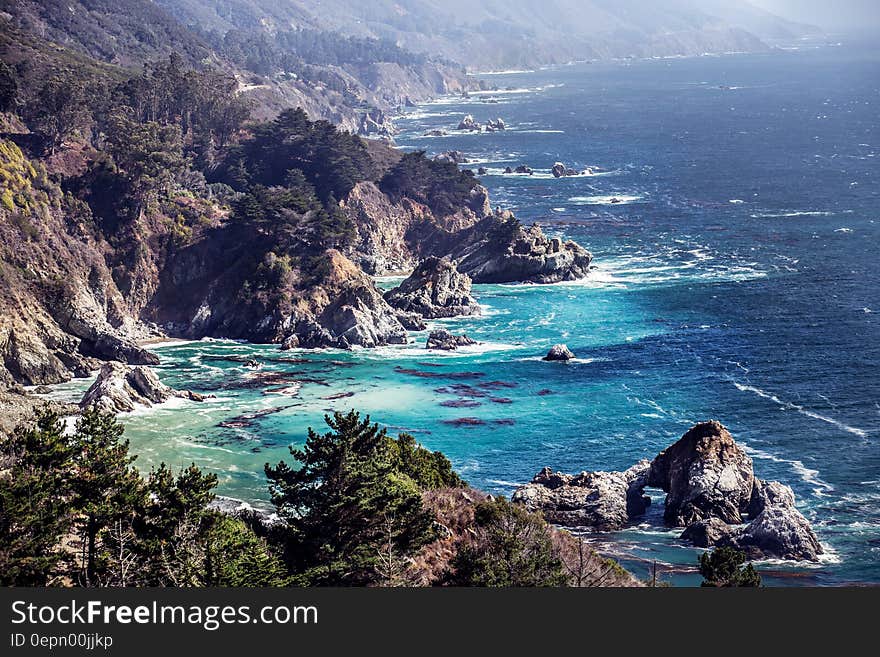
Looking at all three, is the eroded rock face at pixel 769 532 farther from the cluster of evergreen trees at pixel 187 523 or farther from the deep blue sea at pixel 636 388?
the cluster of evergreen trees at pixel 187 523

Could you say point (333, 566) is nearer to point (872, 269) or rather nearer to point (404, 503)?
point (404, 503)

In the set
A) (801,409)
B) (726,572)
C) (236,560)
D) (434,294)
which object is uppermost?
(434,294)

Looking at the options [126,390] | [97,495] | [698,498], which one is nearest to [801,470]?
[698,498]

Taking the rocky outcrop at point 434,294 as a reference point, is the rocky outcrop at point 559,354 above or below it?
below

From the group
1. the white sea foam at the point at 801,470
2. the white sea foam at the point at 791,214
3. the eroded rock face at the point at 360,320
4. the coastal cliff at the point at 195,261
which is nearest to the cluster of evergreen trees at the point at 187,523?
the white sea foam at the point at 801,470

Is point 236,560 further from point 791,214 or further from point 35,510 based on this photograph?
point 791,214

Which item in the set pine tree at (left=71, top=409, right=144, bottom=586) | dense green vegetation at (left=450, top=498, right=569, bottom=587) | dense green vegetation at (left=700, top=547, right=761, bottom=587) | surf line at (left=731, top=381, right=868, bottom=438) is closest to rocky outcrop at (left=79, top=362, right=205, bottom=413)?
pine tree at (left=71, top=409, right=144, bottom=586)

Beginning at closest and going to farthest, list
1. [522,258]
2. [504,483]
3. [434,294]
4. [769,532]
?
[769,532]
[504,483]
[434,294]
[522,258]
